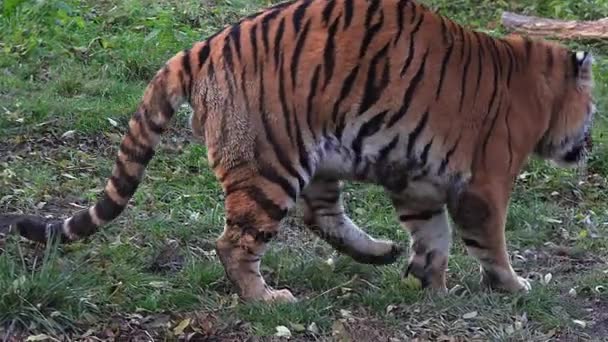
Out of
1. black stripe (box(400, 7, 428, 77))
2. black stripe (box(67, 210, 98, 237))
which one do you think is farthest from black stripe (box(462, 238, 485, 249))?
black stripe (box(67, 210, 98, 237))

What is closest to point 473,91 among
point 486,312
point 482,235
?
A: point 482,235

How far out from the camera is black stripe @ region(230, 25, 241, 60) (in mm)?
4859

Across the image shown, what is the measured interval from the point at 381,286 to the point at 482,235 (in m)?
0.54

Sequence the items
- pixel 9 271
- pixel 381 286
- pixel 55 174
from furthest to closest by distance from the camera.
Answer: pixel 55 174 → pixel 381 286 → pixel 9 271

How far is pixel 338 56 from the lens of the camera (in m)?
4.89

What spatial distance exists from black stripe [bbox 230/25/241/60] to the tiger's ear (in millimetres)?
1689

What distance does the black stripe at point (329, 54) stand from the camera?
486 centimetres

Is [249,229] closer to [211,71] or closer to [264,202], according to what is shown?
[264,202]

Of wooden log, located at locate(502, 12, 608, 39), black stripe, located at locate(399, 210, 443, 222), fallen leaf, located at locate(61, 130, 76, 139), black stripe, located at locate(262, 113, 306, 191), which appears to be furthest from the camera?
wooden log, located at locate(502, 12, 608, 39)

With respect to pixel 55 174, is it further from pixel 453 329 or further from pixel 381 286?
pixel 453 329

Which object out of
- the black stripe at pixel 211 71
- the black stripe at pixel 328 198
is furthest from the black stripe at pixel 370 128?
the black stripe at pixel 211 71

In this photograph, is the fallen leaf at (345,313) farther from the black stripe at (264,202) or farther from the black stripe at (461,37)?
the black stripe at (461,37)

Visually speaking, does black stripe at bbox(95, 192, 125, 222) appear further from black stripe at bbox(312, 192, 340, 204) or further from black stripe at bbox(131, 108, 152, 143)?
black stripe at bbox(312, 192, 340, 204)

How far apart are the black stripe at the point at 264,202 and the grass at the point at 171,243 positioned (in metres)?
0.41
